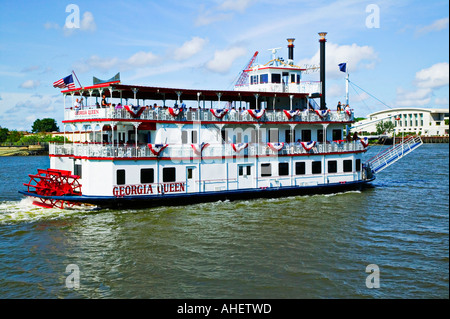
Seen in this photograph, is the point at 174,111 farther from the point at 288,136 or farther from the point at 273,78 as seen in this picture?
the point at 273,78

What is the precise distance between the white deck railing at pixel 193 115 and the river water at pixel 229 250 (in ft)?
17.6

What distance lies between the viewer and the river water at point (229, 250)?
1473cm

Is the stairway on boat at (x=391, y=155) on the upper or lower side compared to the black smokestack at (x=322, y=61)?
lower

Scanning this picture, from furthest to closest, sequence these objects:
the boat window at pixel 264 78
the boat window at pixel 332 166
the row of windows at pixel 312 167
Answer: the boat window at pixel 264 78 → the boat window at pixel 332 166 → the row of windows at pixel 312 167

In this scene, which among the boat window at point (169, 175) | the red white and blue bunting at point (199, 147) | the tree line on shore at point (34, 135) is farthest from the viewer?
the tree line on shore at point (34, 135)

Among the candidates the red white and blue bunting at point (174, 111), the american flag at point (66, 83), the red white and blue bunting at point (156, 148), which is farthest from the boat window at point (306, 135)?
the american flag at point (66, 83)

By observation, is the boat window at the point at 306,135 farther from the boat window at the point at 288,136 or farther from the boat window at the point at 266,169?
the boat window at the point at 266,169

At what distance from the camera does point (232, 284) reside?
1495 centimetres

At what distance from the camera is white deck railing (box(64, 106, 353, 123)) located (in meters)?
25.0

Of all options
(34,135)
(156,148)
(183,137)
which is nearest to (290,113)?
(183,137)

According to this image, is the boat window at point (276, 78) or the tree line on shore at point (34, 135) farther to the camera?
the tree line on shore at point (34, 135)
